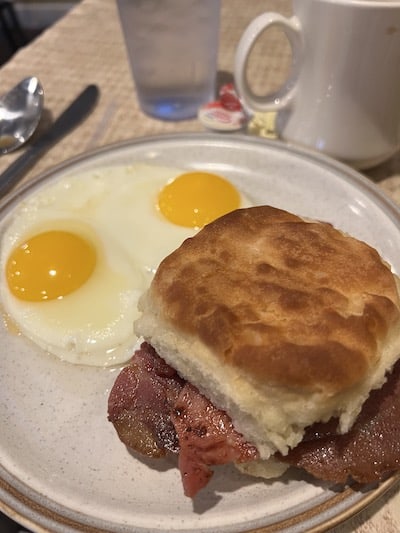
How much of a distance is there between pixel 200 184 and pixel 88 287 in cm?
45

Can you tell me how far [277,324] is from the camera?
84 centimetres

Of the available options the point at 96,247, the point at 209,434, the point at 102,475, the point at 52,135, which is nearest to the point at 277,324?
the point at 209,434

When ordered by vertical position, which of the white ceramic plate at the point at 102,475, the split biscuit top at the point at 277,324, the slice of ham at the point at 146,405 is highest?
the split biscuit top at the point at 277,324

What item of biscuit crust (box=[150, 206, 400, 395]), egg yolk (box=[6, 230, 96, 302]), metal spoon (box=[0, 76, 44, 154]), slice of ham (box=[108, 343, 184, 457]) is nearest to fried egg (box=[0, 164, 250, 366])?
egg yolk (box=[6, 230, 96, 302])

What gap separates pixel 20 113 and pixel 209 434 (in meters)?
1.47

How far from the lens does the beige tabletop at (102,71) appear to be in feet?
5.90

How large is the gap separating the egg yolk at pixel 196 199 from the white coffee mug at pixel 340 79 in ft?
0.98

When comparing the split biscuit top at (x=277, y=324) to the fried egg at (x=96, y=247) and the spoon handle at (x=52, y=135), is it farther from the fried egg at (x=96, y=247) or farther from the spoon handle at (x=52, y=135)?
the spoon handle at (x=52, y=135)

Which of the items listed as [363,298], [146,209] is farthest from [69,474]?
[146,209]

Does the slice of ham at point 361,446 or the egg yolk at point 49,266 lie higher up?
the egg yolk at point 49,266

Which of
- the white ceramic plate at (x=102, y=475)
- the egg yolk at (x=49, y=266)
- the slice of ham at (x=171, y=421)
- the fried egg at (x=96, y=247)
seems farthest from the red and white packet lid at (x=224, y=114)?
the slice of ham at (x=171, y=421)

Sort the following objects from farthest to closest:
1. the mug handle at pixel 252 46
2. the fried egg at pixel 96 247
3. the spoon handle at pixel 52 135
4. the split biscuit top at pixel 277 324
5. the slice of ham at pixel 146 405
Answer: the spoon handle at pixel 52 135 → the mug handle at pixel 252 46 → the fried egg at pixel 96 247 → the slice of ham at pixel 146 405 → the split biscuit top at pixel 277 324

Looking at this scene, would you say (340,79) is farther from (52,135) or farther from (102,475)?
(102,475)

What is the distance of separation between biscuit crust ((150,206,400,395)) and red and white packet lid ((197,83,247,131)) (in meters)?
0.80
